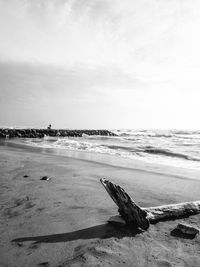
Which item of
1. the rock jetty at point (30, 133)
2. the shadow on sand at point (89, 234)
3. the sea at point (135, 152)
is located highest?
the rock jetty at point (30, 133)

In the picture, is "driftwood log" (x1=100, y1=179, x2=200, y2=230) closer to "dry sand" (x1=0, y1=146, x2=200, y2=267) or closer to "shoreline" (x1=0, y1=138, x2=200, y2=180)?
"dry sand" (x1=0, y1=146, x2=200, y2=267)

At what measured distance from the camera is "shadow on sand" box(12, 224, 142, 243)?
273 centimetres

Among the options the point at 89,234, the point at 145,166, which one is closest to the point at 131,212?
the point at 89,234

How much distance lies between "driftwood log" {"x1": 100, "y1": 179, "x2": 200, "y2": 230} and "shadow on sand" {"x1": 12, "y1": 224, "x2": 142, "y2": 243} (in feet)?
0.45

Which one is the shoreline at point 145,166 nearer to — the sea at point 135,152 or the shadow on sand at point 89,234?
the sea at point 135,152

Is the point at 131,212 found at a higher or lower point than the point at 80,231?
higher

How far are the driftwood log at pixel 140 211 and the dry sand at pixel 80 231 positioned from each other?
11cm

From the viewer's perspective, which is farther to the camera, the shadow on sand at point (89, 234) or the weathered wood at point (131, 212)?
the weathered wood at point (131, 212)

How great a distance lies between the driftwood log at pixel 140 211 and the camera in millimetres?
2967

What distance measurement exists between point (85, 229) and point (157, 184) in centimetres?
314

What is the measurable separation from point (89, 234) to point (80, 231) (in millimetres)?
143

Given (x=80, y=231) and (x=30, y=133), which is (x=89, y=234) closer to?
(x=80, y=231)

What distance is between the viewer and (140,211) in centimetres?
298

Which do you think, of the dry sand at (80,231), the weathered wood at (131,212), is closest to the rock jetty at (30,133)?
the dry sand at (80,231)
